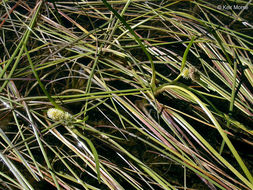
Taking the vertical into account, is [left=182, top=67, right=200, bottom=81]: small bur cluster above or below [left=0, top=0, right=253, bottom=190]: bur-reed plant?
above

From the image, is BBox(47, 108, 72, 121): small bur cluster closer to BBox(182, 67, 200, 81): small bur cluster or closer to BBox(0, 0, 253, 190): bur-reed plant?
BBox(0, 0, 253, 190): bur-reed plant

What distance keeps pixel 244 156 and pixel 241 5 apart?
98cm

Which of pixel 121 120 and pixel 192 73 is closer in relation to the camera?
pixel 192 73

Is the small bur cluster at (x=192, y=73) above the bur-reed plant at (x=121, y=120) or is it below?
above

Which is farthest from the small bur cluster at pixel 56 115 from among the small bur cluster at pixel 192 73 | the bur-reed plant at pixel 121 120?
the small bur cluster at pixel 192 73

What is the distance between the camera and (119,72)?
43.2 inches

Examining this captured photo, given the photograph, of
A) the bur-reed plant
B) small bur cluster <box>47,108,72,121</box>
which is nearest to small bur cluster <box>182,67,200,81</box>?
the bur-reed plant

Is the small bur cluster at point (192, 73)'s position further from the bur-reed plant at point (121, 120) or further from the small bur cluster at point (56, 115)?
the small bur cluster at point (56, 115)

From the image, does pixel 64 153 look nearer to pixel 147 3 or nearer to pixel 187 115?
pixel 187 115

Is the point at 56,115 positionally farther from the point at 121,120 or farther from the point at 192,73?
the point at 192,73

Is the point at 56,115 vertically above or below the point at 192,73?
below

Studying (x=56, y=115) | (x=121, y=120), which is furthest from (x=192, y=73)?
(x=56, y=115)

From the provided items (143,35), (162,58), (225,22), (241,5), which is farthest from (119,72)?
(241,5)

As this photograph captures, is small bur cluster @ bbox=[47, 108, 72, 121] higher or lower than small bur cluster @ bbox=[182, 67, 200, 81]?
lower
